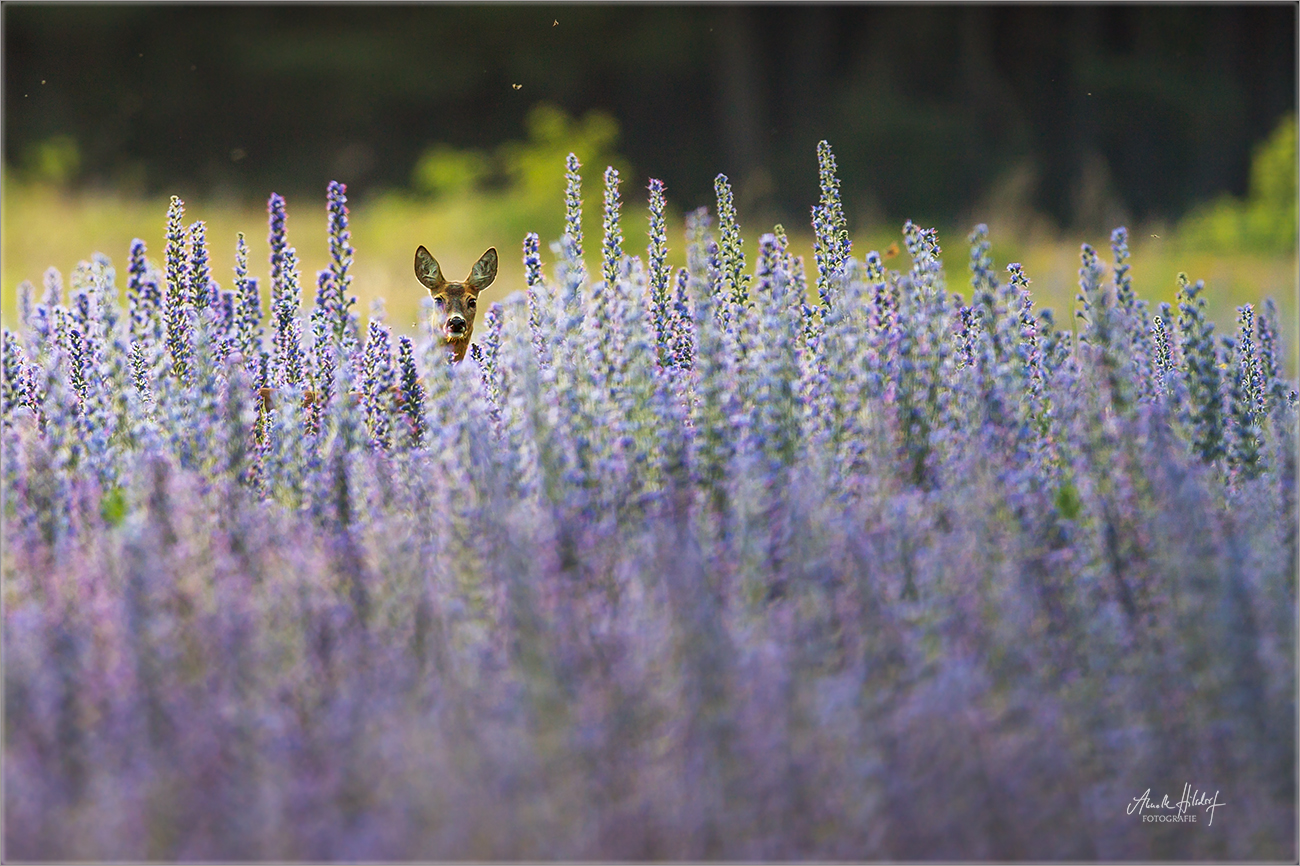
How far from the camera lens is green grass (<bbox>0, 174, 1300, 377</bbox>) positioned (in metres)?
9.20

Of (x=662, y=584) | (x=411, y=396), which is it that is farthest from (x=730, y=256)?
(x=662, y=584)

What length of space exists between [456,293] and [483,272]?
114 millimetres

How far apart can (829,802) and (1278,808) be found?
2.09 feet

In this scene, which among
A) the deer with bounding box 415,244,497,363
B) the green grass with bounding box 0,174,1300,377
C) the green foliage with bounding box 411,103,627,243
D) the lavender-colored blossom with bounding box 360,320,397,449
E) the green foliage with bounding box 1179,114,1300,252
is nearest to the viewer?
the lavender-colored blossom with bounding box 360,320,397,449

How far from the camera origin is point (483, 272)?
153 inches

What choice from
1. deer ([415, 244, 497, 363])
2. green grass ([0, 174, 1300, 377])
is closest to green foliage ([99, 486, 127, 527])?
deer ([415, 244, 497, 363])

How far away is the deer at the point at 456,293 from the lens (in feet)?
12.3

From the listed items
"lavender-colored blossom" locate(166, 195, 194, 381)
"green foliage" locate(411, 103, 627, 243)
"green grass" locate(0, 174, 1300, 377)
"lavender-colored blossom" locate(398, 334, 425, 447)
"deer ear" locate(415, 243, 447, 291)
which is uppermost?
"green foliage" locate(411, 103, 627, 243)

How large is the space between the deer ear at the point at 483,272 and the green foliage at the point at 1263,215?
891 centimetres

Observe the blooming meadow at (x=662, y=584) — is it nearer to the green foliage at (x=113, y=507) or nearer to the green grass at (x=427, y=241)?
A: the green foliage at (x=113, y=507)

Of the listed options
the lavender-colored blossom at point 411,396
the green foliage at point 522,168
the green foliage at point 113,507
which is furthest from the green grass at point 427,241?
the green foliage at point 113,507

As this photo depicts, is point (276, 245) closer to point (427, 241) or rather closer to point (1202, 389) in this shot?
point (1202, 389)

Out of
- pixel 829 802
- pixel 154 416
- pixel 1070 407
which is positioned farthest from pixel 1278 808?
pixel 154 416

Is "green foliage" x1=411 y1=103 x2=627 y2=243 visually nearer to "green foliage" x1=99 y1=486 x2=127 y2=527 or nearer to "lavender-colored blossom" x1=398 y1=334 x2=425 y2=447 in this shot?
"lavender-colored blossom" x1=398 y1=334 x2=425 y2=447
